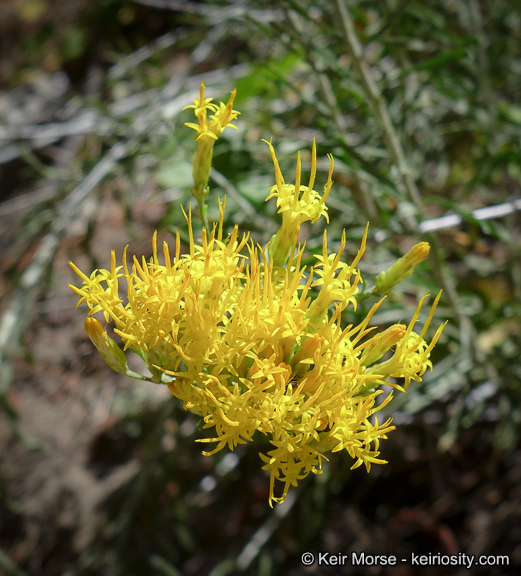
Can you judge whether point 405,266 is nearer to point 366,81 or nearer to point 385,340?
point 385,340

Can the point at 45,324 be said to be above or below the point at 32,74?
below

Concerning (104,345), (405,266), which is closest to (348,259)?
(405,266)

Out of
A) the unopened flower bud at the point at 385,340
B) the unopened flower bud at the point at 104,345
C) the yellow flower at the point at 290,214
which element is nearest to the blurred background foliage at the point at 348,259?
the yellow flower at the point at 290,214

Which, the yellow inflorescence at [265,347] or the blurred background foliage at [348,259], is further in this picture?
the blurred background foliage at [348,259]

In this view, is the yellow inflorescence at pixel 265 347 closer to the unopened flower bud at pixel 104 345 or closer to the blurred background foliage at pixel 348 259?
the unopened flower bud at pixel 104 345

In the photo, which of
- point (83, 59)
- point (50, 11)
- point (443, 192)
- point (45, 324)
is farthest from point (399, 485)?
point (50, 11)

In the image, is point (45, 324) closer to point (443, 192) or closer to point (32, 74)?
point (443, 192)
